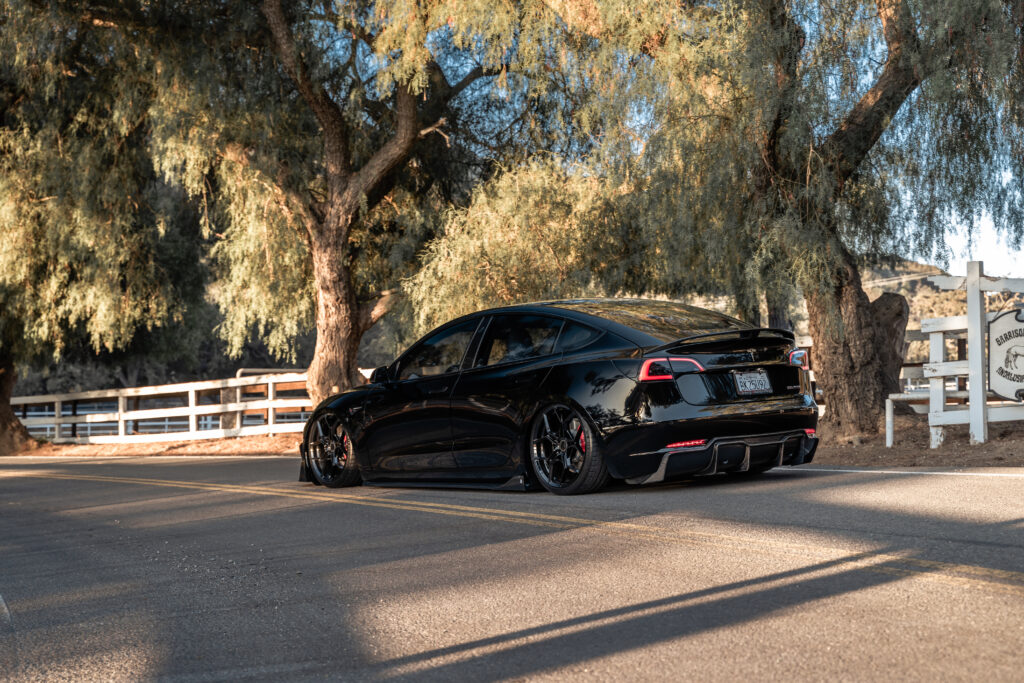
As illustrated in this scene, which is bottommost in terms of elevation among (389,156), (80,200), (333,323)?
(333,323)

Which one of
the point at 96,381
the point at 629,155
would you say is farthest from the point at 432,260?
the point at 96,381

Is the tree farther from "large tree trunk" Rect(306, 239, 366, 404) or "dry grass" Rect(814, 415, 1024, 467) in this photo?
"dry grass" Rect(814, 415, 1024, 467)

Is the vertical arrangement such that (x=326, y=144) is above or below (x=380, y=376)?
above

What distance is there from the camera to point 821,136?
49.6 ft

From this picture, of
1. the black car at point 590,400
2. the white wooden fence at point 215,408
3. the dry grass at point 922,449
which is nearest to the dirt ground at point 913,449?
the dry grass at point 922,449

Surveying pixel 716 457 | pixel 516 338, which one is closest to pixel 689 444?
pixel 716 457

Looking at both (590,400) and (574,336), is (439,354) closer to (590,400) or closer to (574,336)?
(574,336)

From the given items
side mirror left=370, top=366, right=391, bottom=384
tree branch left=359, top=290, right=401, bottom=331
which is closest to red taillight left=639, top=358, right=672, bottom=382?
side mirror left=370, top=366, right=391, bottom=384

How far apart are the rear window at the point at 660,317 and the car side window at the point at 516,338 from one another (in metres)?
0.28

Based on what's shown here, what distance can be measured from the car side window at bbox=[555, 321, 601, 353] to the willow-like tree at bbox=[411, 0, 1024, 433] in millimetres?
6291

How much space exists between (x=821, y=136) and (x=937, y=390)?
12.5 feet

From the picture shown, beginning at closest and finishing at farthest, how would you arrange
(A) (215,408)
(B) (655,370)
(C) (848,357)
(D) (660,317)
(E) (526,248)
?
(B) (655,370)
(D) (660,317)
(C) (848,357)
(E) (526,248)
(A) (215,408)

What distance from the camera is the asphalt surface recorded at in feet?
14.5

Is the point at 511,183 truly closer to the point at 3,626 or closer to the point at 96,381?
the point at 3,626
